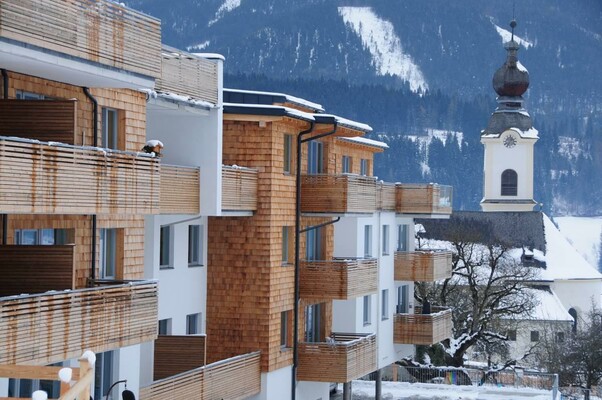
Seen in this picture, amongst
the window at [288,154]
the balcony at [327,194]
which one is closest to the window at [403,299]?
the balcony at [327,194]

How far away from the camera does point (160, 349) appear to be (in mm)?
29188

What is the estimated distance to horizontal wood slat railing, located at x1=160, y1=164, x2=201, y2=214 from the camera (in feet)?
89.1

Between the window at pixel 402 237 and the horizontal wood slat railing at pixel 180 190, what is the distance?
1980 centimetres

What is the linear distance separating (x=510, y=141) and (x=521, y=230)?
40.0 feet

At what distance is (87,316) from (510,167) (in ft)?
317

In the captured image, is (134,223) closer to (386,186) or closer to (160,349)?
(160,349)

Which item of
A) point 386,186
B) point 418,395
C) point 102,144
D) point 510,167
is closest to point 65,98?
point 102,144

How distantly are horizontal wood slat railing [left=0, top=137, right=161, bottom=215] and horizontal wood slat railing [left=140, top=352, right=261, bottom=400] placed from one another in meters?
5.12

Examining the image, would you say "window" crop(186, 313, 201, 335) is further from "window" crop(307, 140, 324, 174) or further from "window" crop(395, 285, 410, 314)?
"window" crop(395, 285, 410, 314)

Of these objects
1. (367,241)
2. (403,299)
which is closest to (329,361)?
(367,241)

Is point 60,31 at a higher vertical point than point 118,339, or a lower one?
higher

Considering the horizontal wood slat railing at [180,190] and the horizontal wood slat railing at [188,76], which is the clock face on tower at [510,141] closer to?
the horizontal wood slat railing at [188,76]

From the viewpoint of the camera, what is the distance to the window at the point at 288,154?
113 ft

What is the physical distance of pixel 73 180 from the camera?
19.5m
